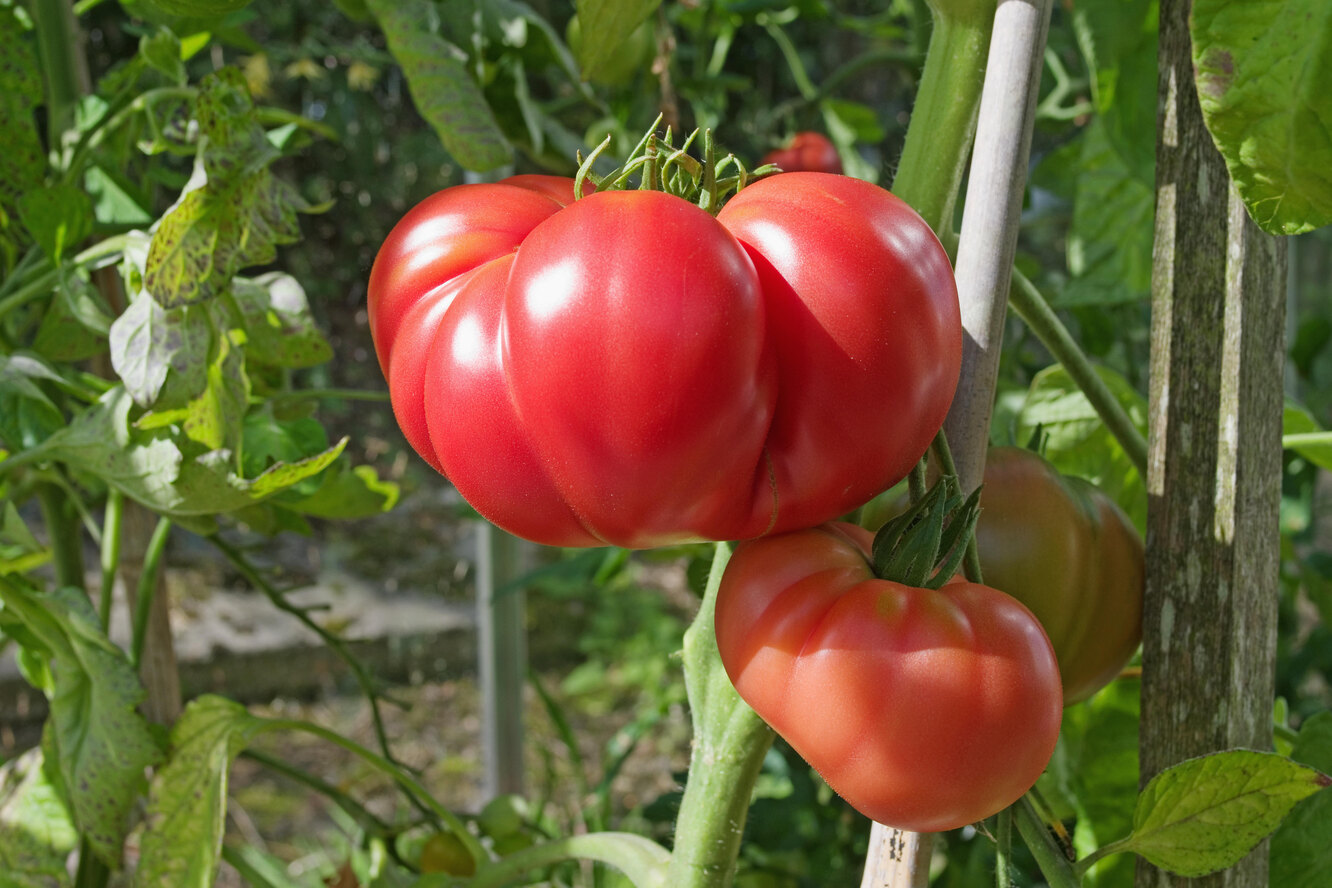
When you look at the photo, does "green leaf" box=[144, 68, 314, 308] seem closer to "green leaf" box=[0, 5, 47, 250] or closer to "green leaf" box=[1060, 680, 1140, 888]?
"green leaf" box=[0, 5, 47, 250]

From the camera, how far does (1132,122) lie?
0.57m

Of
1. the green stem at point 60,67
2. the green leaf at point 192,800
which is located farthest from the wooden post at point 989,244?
the green stem at point 60,67

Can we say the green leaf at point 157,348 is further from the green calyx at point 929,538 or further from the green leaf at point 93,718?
the green calyx at point 929,538

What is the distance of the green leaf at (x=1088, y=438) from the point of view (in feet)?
2.08

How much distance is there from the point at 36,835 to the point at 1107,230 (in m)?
0.82

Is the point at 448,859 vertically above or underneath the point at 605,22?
underneath

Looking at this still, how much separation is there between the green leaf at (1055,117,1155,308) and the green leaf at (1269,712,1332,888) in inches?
13.8

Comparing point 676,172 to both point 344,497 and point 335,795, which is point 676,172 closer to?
point 344,497

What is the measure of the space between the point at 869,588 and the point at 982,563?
0.41 feet

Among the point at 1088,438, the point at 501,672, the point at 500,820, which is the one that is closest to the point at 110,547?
the point at 500,820

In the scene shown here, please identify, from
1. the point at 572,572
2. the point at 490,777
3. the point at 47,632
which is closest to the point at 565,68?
the point at 572,572

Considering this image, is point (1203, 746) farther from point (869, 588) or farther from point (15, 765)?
point (15, 765)

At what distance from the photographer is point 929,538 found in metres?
0.34

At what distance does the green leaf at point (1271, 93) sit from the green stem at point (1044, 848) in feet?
0.75
